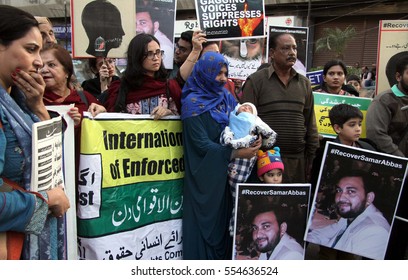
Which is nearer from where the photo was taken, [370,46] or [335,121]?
[335,121]

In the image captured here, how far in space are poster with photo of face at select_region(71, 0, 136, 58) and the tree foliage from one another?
1848cm

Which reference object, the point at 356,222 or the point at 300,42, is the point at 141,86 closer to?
the point at 356,222

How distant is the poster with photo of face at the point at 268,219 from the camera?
3.00 m

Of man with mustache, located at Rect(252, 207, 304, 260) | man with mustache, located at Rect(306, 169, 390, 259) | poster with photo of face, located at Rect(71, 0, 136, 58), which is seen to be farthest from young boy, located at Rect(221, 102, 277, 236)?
poster with photo of face, located at Rect(71, 0, 136, 58)

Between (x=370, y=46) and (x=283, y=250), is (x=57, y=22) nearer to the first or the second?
(x=370, y=46)

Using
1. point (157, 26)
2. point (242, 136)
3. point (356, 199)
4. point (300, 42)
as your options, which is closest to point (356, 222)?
point (356, 199)

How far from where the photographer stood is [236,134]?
2953mm

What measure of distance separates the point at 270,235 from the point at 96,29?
2.08m

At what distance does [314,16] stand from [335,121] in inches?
796

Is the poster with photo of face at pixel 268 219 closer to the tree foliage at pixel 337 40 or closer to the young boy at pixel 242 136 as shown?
the young boy at pixel 242 136

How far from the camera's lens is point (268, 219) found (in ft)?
9.98

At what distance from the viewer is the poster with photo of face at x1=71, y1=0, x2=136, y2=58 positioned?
11.6 ft

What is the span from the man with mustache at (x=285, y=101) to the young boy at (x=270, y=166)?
0.34m
